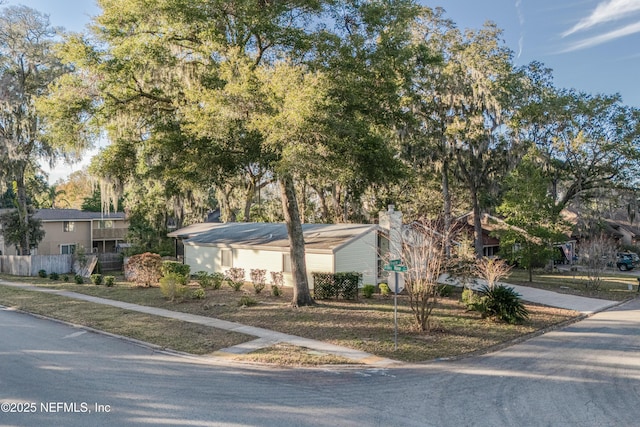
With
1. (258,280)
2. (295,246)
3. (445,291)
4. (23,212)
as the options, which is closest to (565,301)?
(445,291)

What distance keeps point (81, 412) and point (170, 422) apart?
1.59m

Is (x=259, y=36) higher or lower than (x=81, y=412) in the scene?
higher

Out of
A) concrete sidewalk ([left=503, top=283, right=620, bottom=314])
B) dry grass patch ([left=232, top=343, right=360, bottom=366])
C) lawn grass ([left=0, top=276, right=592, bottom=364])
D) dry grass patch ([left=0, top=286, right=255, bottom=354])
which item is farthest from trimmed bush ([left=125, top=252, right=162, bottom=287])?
concrete sidewalk ([left=503, top=283, right=620, bottom=314])

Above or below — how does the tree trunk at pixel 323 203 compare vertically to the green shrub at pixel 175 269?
above

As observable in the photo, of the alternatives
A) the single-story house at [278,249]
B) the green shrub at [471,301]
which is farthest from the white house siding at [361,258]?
the green shrub at [471,301]

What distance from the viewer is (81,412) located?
712 centimetres

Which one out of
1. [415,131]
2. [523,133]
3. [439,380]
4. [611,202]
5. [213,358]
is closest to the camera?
[439,380]

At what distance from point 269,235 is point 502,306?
13472 millimetres

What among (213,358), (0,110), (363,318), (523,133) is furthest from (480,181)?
(0,110)

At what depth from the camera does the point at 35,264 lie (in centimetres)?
2942

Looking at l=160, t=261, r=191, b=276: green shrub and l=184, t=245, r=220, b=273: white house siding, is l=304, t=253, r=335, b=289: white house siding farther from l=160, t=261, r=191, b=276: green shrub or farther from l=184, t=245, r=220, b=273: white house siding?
l=184, t=245, r=220, b=273: white house siding

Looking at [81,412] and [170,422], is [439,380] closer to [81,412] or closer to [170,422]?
[170,422]

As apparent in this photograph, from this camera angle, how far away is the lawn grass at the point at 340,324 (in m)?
11.3

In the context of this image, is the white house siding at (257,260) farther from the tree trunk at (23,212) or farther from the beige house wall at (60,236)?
the beige house wall at (60,236)
